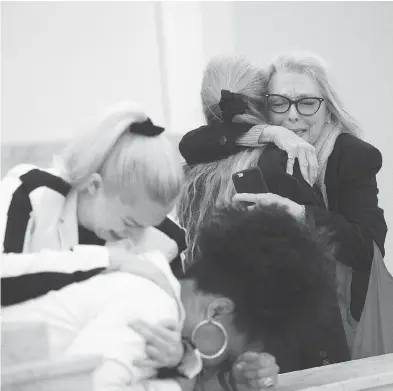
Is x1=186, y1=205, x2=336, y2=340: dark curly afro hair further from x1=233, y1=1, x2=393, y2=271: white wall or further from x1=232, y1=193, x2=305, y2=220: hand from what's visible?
x1=233, y1=1, x2=393, y2=271: white wall

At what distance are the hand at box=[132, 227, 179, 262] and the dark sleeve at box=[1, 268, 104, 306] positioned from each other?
0.19 metres

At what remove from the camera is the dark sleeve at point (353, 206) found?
1.65m

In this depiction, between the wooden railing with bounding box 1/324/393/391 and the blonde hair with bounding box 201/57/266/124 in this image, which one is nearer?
the wooden railing with bounding box 1/324/393/391

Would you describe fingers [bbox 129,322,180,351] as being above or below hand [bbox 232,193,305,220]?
below

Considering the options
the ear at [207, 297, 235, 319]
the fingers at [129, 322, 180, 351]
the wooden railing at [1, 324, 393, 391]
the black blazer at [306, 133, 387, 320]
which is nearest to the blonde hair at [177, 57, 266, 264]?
the black blazer at [306, 133, 387, 320]

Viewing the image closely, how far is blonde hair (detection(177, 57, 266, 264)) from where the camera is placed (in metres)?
1.57

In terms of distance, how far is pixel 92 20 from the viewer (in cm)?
149

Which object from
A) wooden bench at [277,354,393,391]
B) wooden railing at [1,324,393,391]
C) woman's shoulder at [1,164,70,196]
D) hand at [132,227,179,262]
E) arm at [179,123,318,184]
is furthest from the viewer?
arm at [179,123,318,184]

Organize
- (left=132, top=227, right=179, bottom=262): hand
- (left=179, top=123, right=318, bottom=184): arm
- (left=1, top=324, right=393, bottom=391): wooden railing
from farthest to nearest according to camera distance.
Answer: (left=179, top=123, right=318, bottom=184): arm
(left=132, top=227, right=179, bottom=262): hand
(left=1, top=324, right=393, bottom=391): wooden railing

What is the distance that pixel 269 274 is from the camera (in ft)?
4.01

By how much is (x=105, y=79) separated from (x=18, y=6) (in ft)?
0.81

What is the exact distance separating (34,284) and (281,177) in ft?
2.44

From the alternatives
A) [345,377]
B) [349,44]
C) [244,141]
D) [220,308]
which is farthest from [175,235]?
[349,44]

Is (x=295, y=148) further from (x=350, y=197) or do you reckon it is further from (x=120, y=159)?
(x=120, y=159)
